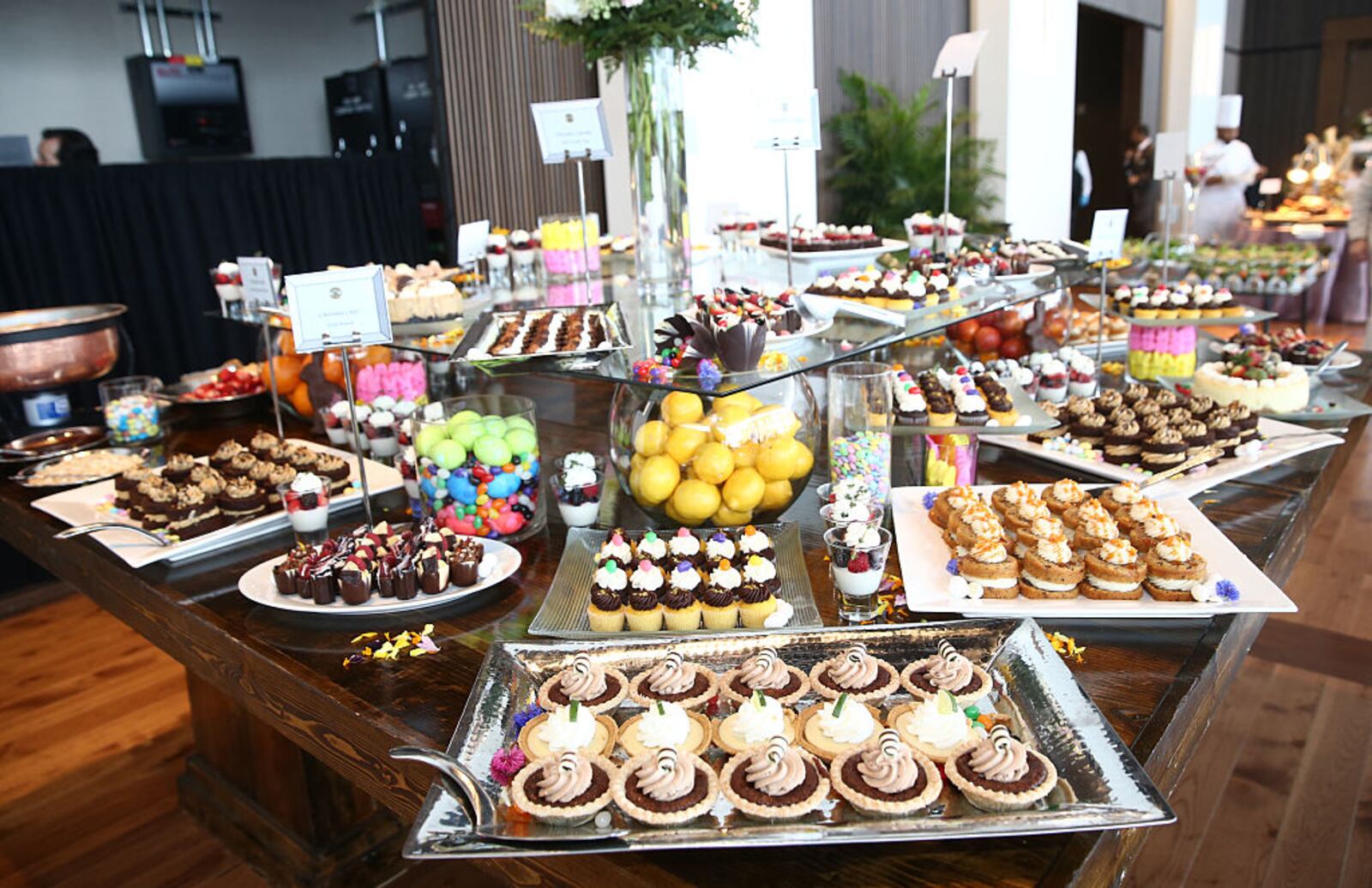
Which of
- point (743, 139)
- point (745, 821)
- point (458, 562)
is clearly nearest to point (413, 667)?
point (458, 562)

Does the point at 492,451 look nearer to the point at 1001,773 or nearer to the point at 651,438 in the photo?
the point at 651,438

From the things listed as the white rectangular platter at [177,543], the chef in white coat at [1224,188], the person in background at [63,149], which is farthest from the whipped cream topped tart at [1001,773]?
the chef in white coat at [1224,188]

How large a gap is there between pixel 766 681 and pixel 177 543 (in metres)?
1.24

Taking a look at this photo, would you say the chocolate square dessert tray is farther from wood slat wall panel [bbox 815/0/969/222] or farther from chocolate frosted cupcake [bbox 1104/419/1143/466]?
wood slat wall panel [bbox 815/0/969/222]

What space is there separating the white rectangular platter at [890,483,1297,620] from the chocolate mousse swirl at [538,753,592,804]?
59 cm

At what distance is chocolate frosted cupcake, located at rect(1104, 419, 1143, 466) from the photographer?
203 cm

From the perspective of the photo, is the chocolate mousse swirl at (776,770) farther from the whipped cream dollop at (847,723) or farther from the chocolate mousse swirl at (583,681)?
the chocolate mousse swirl at (583,681)

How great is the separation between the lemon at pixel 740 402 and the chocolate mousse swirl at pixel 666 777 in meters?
0.79

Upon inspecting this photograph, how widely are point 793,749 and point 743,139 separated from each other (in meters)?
5.63

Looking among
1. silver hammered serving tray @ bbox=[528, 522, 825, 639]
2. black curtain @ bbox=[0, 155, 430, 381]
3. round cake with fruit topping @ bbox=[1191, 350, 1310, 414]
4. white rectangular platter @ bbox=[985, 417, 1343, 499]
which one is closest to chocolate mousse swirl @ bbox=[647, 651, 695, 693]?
silver hammered serving tray @ bbox=[528, 522, 825, 639]

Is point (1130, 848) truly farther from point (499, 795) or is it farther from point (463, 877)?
point (463, 877)

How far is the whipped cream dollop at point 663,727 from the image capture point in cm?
116

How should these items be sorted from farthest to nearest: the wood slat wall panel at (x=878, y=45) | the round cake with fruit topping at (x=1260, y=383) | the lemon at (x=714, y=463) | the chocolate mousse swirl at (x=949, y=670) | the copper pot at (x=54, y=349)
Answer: the wood slat wall panel at (x=878, y=45), the copper pot at (x=54, y=349), the round cake with fruit topping at (x=1260, y=383), the lemon at (x=714, y=463), the chocolate mousse swirl at (x=949, y=670)

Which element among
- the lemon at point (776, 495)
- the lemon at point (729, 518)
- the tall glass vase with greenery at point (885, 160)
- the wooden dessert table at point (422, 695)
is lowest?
the wooden dessert table at point (422, 695)
